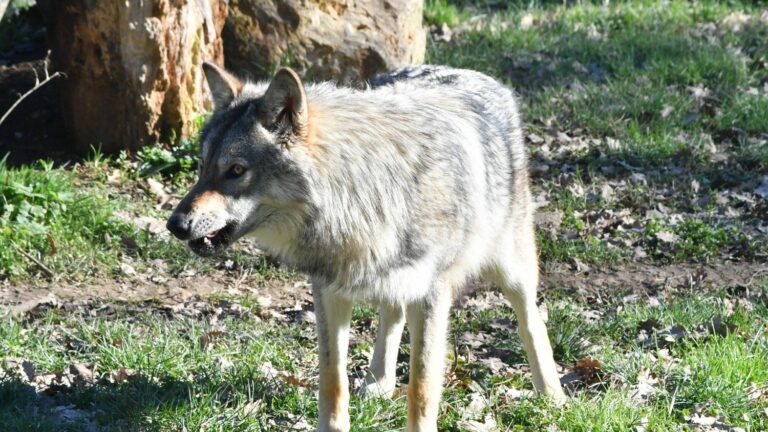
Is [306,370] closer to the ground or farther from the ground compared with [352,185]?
closer to the ground

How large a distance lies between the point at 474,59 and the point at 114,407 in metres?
5.97

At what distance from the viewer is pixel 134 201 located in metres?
7.31

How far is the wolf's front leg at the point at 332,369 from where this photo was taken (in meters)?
4.59

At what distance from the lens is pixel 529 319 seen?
5.20 metres

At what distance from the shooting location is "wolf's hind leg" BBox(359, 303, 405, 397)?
16.8 feet

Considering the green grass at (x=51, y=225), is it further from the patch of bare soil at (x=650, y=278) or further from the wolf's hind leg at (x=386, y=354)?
the patch of bare soil at (x=650, y=278)

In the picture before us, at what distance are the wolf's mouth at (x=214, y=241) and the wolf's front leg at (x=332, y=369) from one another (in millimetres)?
639

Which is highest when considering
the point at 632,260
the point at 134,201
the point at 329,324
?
the point at 329,324

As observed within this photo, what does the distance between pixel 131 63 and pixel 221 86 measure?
3.33 metres

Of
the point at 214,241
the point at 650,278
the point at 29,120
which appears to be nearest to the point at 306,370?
the point at 214,241

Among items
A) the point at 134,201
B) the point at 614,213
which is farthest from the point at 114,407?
the point at 614,213

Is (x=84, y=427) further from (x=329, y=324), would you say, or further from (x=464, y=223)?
(x=464, y=223)

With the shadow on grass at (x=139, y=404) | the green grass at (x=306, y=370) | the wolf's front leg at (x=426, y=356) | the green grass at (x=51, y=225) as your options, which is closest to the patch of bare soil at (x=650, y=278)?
the green grass at (x=306, y=370)

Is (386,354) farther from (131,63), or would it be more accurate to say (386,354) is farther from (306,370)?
(131,63)
